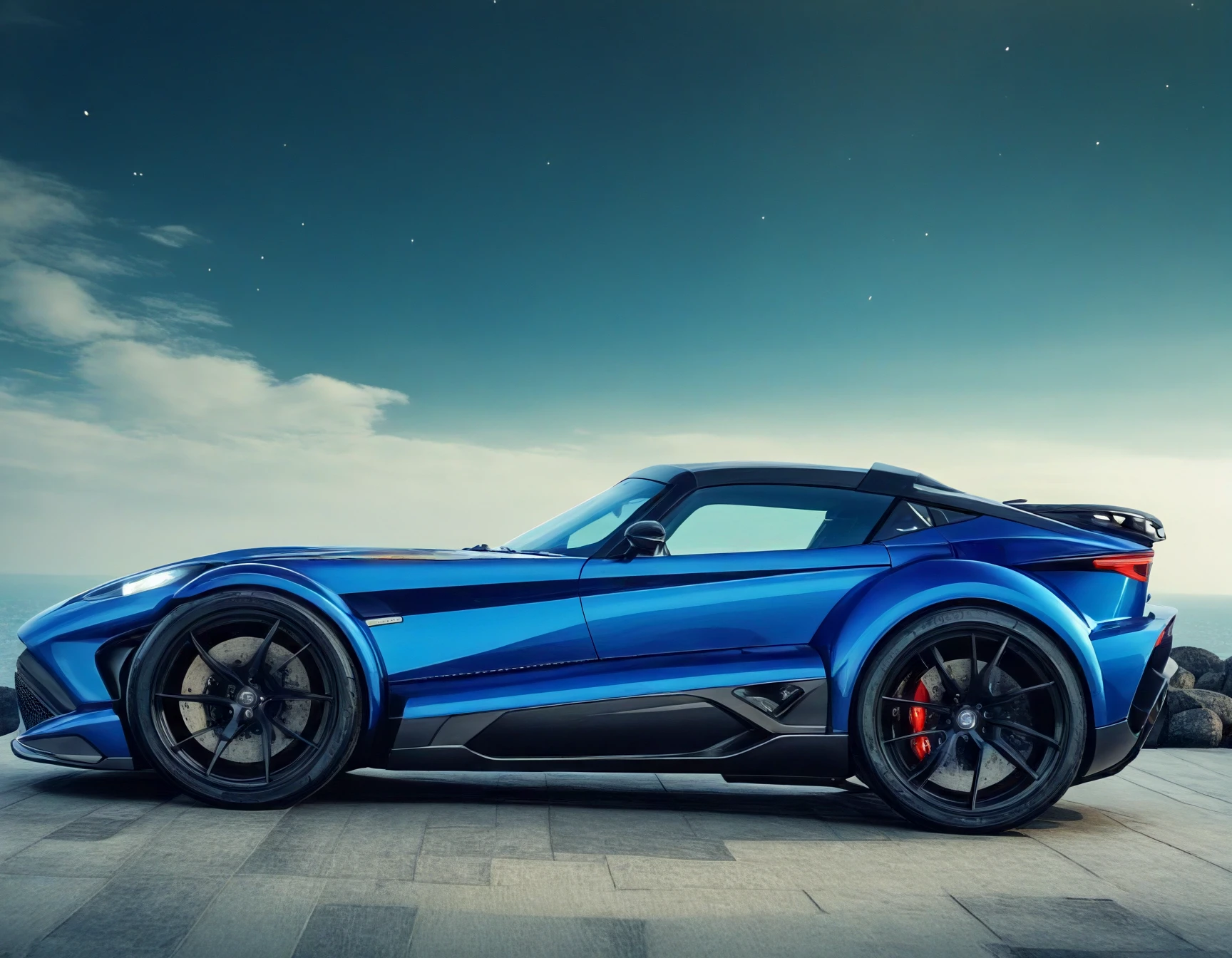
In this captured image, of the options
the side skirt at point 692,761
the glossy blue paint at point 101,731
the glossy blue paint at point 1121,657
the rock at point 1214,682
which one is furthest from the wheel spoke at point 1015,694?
the rock at point 1214,682

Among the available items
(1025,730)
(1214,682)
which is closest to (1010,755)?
(1025,730)

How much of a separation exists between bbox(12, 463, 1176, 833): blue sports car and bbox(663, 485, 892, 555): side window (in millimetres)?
24

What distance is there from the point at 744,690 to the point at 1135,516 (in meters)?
1.82

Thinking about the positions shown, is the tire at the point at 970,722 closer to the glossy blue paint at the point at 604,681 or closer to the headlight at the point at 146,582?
the glossy blue paint at the point at 604,681

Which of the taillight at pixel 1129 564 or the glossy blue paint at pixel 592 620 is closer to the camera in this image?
the glossy blue paint at pixel 592 620

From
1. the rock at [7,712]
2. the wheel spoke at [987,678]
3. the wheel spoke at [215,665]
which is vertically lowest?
the rock at [7,712]

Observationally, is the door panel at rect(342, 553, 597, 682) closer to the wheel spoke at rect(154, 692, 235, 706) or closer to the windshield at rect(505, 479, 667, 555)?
the windshield at rect(505, 479, 667, 555)

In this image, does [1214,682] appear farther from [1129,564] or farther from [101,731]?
[101,731]

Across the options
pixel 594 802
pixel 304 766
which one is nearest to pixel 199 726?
pixel 304 766

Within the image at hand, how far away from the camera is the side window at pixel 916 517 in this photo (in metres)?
4.04

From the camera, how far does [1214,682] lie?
29.2ft

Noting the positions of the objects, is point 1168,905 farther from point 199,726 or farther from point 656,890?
point 199,726

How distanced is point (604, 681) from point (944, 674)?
1277mm

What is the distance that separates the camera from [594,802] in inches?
159
